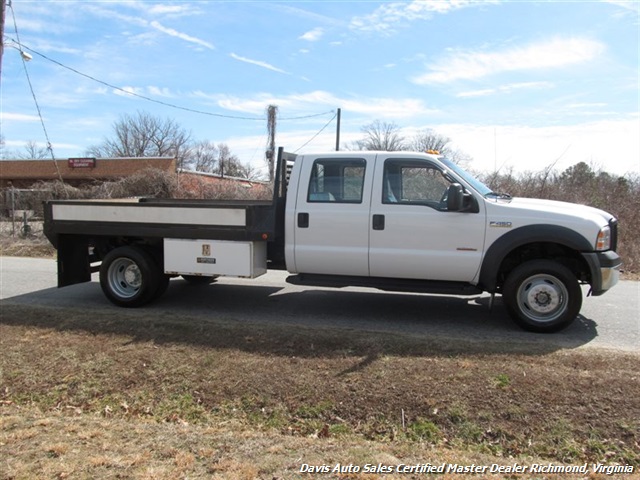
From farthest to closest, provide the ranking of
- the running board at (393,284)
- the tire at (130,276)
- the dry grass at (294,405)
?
the tire at (130,276), the running board at (393,284), the dry grass at (294,405)

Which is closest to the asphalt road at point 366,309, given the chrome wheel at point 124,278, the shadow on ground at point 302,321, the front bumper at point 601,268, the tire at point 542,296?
the shadow on ground at point 302,321

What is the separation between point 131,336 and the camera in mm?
5766

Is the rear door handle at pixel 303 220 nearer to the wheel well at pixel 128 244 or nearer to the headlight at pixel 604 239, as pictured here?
the wheel well at pixel 128 244

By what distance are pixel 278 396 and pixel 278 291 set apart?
14.2 feet

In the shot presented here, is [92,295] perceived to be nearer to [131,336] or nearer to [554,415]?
[131,336]

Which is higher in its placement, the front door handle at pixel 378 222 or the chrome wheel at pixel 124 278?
the front door handle at pixel 378 222

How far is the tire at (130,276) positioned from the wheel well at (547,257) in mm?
4714

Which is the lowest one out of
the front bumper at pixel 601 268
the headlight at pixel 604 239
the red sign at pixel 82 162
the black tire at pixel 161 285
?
the black tire at pixel 161 285

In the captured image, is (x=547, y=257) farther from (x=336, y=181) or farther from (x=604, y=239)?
(x=336, y=181)

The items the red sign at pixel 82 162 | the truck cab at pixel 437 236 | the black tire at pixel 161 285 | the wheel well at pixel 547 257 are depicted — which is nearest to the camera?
the truck cab at pixel 437 236

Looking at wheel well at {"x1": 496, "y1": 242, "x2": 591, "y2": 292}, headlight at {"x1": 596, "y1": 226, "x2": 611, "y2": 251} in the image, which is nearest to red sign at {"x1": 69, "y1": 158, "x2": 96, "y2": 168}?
wheel well at {"x1": 496, "y1": 242, "x2": 591, "y2": 292}

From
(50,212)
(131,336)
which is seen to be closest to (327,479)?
(131,336)

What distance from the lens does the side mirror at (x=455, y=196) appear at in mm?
5840

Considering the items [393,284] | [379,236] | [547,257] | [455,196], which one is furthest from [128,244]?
[547,257]
